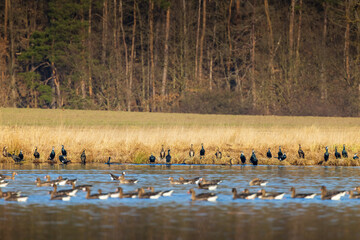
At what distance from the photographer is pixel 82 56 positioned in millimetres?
73188

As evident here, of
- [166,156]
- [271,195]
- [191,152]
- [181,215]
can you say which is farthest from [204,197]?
[191,152]

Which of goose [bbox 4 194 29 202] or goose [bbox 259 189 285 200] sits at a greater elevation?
goose [bbox 4 194 29 202]

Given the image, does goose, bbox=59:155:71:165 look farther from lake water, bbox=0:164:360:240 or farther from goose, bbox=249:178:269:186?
goose, bbox=249:178:269:186

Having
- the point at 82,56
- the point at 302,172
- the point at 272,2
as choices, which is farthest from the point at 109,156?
the point at 272,2

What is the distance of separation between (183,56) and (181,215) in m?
59.3

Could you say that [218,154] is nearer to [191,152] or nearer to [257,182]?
[191,152]

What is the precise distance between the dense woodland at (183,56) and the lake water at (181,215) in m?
44.2

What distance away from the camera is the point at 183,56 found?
246ft

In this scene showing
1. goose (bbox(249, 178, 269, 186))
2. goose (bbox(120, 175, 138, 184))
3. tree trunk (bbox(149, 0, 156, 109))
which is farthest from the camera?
tree trunk (bbox(149, 0, 156, 109))

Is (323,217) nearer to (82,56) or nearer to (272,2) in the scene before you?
(82,56)

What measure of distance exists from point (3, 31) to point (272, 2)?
105 feet

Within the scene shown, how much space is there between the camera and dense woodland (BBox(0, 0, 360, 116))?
68312 millimetres

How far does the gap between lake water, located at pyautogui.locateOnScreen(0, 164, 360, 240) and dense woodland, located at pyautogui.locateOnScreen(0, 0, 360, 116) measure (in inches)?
1740

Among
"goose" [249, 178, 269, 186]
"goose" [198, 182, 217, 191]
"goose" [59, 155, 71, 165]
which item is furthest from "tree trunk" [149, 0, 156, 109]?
"goose" [198, 182, 217, 191]
